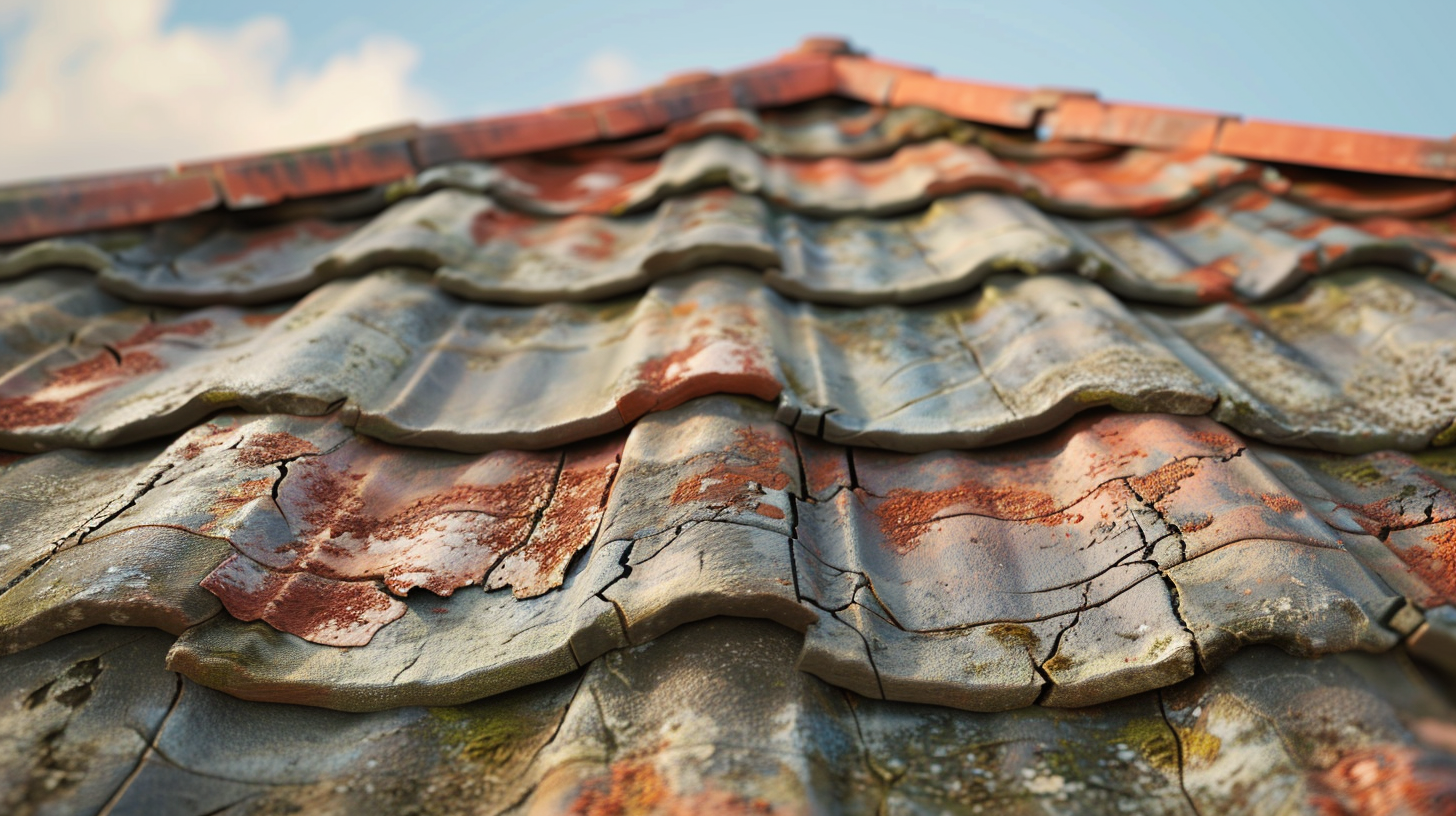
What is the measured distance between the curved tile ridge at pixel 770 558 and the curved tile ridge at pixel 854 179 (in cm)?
154

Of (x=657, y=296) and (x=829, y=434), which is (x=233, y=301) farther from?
(x=829, y=434)

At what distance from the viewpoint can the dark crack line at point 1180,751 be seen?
1.19 m

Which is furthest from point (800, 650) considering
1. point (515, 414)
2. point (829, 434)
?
point (515, 414)

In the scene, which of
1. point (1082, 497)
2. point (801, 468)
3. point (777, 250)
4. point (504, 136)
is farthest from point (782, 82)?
point (1082, 497)

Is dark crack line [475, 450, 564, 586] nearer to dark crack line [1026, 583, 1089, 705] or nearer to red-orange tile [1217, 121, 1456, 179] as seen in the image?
dark crack line [1026, 583, 1089, 705]

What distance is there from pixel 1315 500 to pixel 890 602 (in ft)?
2.87

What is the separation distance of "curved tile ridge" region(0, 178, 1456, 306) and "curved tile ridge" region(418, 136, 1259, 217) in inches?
2.3

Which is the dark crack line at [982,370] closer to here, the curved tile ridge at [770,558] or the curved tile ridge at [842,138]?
the curved tile ridge at [770,558]

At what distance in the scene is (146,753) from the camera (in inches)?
50.7

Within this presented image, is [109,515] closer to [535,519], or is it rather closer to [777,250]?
[535,519]

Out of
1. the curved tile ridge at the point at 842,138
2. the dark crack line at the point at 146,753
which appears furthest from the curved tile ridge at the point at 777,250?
the dark crack line at the point at 146,753

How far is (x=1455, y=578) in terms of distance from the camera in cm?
148

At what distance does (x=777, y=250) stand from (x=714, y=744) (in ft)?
5.62

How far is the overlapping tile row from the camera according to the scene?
3.80ft
